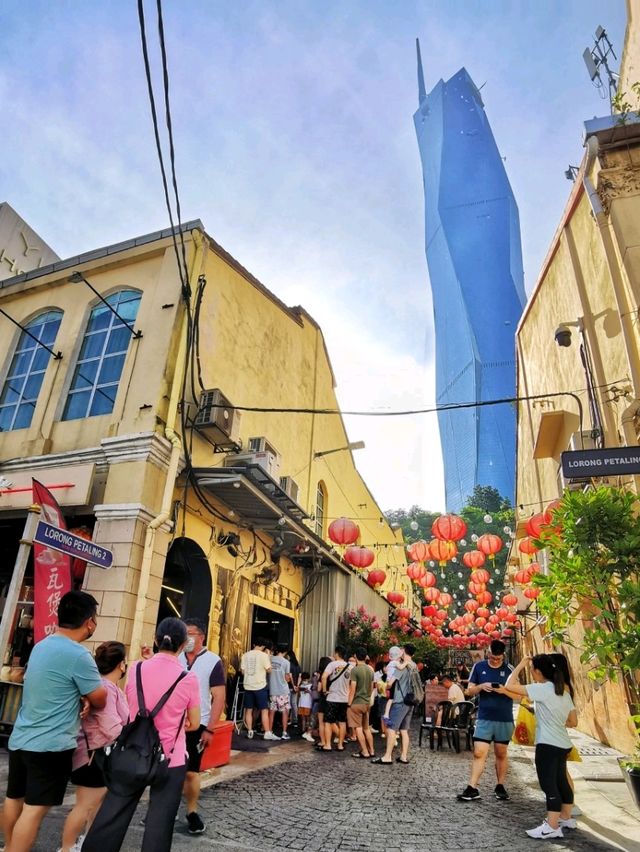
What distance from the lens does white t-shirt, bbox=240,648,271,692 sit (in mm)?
9273

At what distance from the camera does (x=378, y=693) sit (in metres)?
12.1

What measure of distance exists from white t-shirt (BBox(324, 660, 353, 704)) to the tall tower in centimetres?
5335

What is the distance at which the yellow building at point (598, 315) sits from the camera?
812cm

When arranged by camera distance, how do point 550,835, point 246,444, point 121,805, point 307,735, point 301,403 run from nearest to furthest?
point 121,805 < point 550,835 < point 307,735 < point 246,444 < point 301,403

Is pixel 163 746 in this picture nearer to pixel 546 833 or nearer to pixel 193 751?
pixel 193 751

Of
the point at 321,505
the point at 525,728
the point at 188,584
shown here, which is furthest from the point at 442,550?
the point at 188,584

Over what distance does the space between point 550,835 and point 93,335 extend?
1089 centimetres

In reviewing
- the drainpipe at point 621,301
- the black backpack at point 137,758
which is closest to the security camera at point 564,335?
the drainpipe at point 621,301

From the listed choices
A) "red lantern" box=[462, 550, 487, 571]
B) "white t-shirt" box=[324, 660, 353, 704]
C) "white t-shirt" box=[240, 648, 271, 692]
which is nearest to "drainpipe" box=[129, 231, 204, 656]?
"white t-shirt" box=[240, 648, 271, 692]

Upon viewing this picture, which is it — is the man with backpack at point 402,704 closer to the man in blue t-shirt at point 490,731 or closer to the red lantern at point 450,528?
the man in blue t-shirt at point 490,731

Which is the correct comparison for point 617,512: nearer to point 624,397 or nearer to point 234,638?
point 624,397

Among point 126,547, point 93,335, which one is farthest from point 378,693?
point 93,335

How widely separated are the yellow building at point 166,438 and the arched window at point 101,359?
32 mm

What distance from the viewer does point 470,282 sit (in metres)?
66.3
